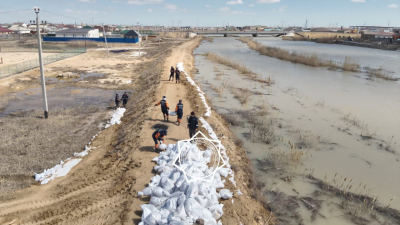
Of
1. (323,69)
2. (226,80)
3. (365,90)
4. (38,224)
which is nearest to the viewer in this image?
(38,224)

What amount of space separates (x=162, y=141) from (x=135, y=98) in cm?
1067

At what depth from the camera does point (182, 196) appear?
20.7 ft

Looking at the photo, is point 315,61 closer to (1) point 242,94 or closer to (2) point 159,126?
(1) point 242,94

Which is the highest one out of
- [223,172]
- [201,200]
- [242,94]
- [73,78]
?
[73,78]

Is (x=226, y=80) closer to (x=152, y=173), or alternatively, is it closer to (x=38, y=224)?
(x=152, y=173)

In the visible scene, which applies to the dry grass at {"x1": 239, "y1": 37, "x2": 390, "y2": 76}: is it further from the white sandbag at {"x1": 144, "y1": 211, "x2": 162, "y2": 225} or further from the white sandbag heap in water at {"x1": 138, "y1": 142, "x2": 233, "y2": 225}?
the white sandbag at {"x1": 144, "y1": 211, "x2": 162, "y2": 225}

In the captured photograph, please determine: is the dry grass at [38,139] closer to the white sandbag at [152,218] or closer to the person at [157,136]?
the person at [157,136]

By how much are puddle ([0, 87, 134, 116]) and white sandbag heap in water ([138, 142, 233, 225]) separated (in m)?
11.1

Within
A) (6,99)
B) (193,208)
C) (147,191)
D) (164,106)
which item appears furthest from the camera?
(6,99)

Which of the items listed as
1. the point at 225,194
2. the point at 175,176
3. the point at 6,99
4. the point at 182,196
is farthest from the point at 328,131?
the point at 6,99

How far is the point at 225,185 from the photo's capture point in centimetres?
783

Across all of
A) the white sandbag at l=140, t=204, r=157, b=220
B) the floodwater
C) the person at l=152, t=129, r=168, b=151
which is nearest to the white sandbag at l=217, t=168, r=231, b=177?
the floodwater

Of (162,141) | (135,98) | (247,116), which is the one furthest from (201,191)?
(135,98)

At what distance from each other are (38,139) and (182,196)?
823 cm
